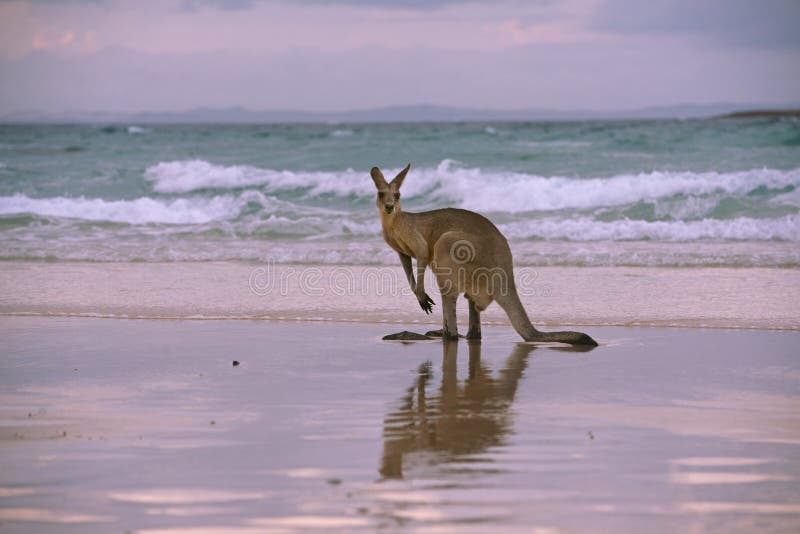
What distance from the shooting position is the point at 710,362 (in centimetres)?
682

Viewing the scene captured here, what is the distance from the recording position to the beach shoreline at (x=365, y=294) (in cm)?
884

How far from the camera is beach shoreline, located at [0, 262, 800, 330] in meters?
8.84

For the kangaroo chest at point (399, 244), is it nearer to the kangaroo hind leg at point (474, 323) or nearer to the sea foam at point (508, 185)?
the kangaroo hind leg at point (474, 323)

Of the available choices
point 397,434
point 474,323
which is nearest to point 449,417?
point 397,434

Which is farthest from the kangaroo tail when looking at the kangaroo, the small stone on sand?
the small stone on sand

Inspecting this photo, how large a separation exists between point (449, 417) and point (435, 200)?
16.4m

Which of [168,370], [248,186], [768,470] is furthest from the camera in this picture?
[248,186]

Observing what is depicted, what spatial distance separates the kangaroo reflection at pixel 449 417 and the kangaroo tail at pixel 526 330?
0.46 meters

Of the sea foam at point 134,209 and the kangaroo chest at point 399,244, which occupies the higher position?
the kangaroo chest at point 399,244

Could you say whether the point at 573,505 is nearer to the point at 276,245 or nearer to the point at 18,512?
the point at 18,512

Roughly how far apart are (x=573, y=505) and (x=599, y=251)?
9051 mm

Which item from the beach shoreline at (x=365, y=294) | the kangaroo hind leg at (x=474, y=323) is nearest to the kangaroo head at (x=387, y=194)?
the kangaroo hind leg at (x=474, y=323)

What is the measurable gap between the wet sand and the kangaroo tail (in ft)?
0.26

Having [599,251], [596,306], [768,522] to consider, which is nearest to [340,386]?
[768,522]
